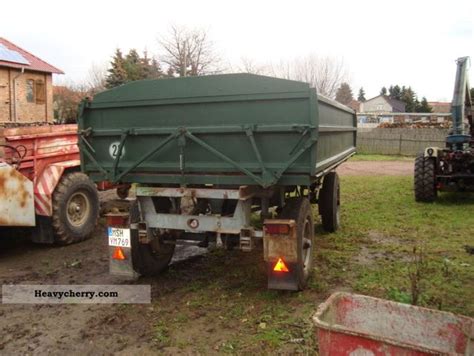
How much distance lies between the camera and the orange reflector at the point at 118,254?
15.9 ft

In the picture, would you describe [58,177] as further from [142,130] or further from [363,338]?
[363,338]

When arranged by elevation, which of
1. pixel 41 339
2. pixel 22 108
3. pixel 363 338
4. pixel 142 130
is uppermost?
pixel 22 108

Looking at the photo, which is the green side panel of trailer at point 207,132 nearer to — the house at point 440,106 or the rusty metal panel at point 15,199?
the rusty metal panel at point 15,199

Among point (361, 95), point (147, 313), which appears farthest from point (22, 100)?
point (361, 95)

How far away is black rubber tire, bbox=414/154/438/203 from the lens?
371 inches

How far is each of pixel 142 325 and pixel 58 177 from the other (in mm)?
3272

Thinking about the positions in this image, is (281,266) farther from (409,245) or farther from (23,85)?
(23,85)

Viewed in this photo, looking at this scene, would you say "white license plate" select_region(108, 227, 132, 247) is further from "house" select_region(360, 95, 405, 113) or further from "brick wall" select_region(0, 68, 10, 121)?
"house" select_region(360, 95, 405, 113)

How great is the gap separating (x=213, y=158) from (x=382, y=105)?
2949 inches

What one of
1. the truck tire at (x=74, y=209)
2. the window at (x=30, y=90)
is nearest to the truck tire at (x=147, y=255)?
the truck tire at (x=74, y=209)

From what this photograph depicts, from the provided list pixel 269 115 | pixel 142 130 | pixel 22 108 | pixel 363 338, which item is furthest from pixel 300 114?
pixel 22 108

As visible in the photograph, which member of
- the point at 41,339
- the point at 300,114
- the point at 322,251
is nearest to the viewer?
the point at 41,339

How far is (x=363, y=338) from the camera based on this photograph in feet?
7.79

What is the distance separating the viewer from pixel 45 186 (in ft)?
Answer: 20.8
